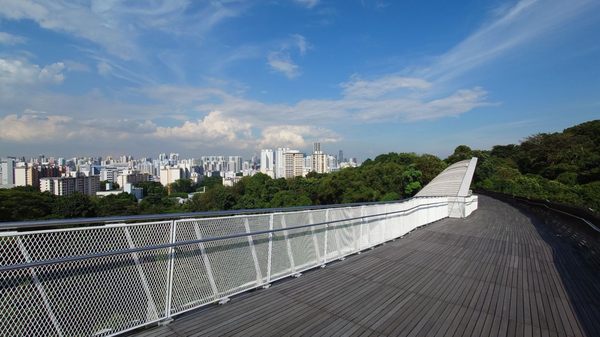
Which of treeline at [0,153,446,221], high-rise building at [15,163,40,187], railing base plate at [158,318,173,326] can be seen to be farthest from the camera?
high-rise building at [15,163,40,187]

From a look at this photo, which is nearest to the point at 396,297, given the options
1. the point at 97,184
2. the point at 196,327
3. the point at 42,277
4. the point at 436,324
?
the point at 436,324

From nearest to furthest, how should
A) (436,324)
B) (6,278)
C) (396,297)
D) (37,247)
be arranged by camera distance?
(6,278) < (37,247) < (436,324) < (396,297)

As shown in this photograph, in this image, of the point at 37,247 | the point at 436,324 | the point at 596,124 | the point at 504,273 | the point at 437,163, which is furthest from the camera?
the point at 596,124

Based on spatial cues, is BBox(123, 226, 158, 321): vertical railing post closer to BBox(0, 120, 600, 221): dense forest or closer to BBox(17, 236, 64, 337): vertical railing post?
BBox(17, 236, 64, 337): vertical railing post

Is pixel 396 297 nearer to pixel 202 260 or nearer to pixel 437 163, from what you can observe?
pixel 202 260

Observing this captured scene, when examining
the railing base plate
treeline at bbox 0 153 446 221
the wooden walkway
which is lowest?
treeline at bbox 0 153 446 221

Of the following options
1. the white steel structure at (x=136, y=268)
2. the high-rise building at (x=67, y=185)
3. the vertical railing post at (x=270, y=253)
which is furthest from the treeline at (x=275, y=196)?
the high-rise building at (x=67, y=185)

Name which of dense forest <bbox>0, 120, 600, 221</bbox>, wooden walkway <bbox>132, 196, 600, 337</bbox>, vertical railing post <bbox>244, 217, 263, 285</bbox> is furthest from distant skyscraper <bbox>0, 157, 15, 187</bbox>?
wooden walkway <bbox>132, 196, 600, 337</bbox>

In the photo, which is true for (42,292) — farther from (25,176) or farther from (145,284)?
Result: (25,176)
